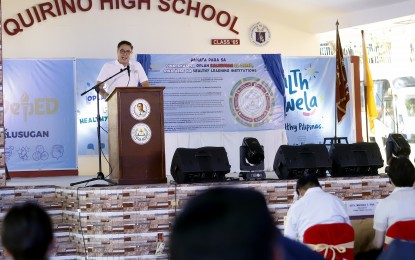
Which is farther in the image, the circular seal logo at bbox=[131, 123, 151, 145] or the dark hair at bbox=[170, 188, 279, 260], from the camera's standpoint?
the circular seal logo at bbox=[131, 123, 151, 145]

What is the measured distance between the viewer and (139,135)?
704 cm

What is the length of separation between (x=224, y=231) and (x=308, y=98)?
1170 cm

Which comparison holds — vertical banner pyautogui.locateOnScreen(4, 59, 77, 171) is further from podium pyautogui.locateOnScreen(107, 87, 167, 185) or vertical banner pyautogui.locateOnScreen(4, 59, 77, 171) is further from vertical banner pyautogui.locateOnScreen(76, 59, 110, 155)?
podium pyautogui.locateOnScreen(107, 87, 167, 185)

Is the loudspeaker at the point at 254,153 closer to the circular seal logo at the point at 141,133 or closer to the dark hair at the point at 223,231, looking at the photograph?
the circular seal logo at the point at 141,133

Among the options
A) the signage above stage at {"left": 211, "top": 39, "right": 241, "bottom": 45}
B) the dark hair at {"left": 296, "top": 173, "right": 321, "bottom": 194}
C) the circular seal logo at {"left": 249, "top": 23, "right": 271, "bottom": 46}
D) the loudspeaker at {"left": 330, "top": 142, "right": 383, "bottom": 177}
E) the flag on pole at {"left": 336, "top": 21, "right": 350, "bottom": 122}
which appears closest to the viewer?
the dark hair at {"left": 296, "top": 173, "right": 321, "bottom": 194}

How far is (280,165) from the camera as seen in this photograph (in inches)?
299

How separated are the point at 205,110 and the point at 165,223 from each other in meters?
4.94

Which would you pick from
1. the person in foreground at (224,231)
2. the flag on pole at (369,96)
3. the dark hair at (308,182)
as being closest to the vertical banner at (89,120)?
the flag on pole at (369,96)

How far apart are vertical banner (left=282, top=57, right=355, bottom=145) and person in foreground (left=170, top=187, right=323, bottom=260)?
37.4 feet

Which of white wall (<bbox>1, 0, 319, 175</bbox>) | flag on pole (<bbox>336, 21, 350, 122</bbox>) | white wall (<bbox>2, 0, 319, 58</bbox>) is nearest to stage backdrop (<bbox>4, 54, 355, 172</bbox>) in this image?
white wall (<bbox>1, 0, 319, 175</bbox>)

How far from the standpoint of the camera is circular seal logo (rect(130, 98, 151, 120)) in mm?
6988

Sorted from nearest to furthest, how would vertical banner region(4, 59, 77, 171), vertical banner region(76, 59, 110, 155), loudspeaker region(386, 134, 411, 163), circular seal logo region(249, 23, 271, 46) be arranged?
loudspeaker region(386, 134, 411, 163) < vertical banner region(4, 59, 77, 171) < vertical banner region(76, 59, 110, 155) < circular seal logo region(249, 23, 271, 46)

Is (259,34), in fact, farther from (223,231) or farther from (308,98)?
(223,231)

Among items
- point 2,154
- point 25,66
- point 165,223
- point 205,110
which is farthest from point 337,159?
point 25,66
